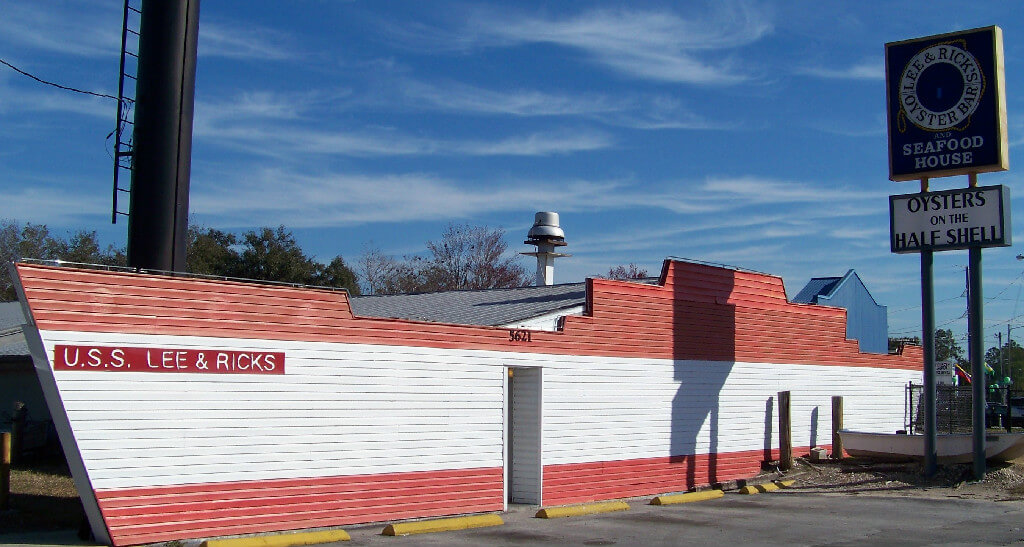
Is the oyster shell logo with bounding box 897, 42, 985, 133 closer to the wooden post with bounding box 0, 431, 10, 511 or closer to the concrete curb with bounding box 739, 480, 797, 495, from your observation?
the concrete curb with bounding box 739, 480, 797, 495

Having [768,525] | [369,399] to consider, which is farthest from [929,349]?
[369,399]

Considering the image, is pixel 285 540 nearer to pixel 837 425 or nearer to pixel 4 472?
pixel 4 472

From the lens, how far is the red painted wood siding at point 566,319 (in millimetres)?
12875

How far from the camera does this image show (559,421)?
1881 cm

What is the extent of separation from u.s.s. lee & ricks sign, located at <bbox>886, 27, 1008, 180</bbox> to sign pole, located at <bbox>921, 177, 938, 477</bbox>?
29.6 inches

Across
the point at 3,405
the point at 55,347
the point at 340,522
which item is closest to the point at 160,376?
the point at 55,347

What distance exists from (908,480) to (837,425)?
9.89 feet

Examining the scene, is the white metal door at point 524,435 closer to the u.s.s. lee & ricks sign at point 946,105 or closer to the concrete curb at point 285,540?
the concrete curb at point 285,540

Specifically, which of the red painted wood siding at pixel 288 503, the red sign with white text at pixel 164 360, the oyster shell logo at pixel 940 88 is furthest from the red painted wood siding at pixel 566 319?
the oyster shell logo at pixel 940 88

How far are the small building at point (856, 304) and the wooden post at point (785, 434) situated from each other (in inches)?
651

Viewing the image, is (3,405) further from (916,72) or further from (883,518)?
(916,72)

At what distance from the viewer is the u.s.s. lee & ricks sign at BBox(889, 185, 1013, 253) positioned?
22391mm

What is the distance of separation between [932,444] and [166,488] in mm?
17363

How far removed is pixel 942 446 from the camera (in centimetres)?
2344
